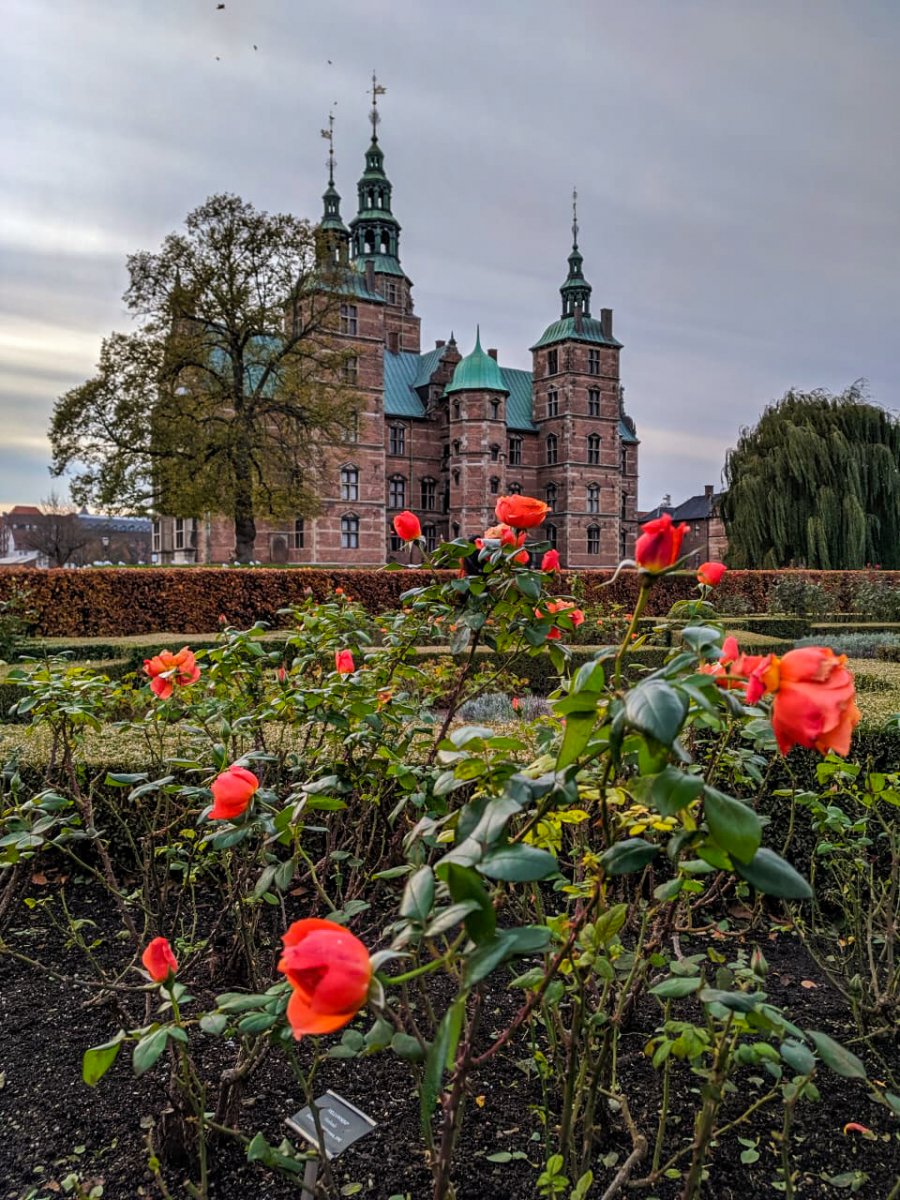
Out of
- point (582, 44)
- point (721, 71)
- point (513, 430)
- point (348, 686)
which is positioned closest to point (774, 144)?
point (721, 71)

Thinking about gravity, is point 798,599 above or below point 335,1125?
above

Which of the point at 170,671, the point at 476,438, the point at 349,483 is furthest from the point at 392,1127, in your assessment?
the point at 476,438

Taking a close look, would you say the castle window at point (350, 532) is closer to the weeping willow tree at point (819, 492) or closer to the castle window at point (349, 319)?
the castle window at point (349, 319)

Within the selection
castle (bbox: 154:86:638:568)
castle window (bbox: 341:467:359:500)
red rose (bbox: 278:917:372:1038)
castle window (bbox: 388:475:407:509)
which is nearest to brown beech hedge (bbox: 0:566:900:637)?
red rose (bbox: 278:917:372:1038)

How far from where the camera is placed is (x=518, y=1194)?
6.12 feet

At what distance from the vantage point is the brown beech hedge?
1274cm

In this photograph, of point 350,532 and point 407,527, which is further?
point 350,532

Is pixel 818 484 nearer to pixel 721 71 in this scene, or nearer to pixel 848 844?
pixel 721 71

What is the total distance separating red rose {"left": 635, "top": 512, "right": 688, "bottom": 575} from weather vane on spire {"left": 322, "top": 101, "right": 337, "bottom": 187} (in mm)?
39244

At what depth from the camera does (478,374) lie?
3541 cm

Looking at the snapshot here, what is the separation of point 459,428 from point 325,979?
118 feet

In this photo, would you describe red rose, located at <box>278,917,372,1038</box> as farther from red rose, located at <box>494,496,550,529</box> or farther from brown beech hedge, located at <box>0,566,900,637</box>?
brown beech hedge, located at <box>0,566,900,637</box>

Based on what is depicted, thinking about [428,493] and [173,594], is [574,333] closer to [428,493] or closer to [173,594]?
[428,493]

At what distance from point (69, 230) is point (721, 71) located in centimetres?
504
